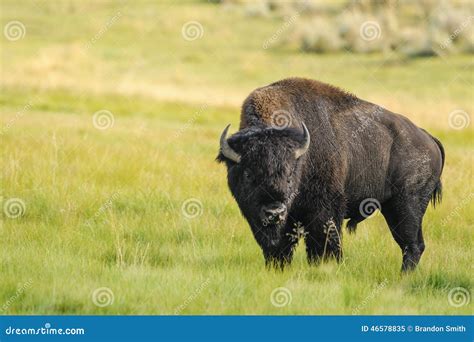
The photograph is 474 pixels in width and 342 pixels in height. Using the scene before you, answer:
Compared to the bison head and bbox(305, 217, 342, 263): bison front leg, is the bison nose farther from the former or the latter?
bbox(305, 217, 342, 263): bison front leg

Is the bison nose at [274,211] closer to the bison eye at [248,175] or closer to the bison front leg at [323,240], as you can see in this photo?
the bison eye at [248,175]

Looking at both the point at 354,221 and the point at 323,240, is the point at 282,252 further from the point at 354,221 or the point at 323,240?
the point at 354,221

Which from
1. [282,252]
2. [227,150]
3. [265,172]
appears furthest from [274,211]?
[282,252]

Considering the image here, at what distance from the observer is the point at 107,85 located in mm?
24266

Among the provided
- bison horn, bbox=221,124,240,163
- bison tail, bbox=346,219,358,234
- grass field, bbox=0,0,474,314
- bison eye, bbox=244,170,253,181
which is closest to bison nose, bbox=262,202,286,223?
bison eye, bbox=244,170,253,181

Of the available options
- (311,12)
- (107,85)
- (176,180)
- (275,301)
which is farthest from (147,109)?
(311,12)

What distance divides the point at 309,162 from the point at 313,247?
843 millimetres

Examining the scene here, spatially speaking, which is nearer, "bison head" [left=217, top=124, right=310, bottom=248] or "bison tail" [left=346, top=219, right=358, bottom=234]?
"bison head" [left=217, top=124, right=310, bottom=248]

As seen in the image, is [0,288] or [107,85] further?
[107,85]

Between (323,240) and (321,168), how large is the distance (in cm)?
70

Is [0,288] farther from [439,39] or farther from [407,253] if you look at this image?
[439,39]

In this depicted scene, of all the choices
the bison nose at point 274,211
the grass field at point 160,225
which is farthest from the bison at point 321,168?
the grass field at point 160,225

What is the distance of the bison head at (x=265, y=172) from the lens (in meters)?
6.98

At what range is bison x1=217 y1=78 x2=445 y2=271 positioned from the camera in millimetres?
7113
